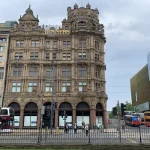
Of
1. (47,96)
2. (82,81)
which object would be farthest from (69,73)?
(47,96)

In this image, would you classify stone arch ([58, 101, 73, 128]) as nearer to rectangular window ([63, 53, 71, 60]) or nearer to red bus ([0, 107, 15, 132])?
rectangular window ([63, 53, 71, 60])

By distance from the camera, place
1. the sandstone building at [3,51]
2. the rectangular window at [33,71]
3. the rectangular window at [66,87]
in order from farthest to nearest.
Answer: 1. the rectangular window at [33,71]
2. the sandstone building at [3,51]
3. the rectangular window at [66,87]

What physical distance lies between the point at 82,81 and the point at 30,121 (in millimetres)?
15135

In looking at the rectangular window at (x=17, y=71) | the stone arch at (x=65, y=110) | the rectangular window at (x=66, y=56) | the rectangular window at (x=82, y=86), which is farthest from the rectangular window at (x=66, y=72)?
the rectangular window at (x=17, y=71)

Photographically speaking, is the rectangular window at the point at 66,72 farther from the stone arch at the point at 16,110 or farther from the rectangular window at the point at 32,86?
the stone arch at the point at 16,110

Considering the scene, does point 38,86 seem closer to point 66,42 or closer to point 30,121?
point 30,121

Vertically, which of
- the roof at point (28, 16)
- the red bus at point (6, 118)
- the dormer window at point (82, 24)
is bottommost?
the red bus at point (6, 118)

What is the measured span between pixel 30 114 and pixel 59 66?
1314cm

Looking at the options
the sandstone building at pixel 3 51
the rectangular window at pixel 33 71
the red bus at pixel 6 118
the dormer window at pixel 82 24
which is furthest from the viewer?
the dormer window at pixel 82 24

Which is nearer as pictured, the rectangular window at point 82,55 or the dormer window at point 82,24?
the rectangular window at point 82,55

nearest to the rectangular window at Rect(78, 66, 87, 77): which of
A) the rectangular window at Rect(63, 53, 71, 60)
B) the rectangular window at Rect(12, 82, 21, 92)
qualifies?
the rectangular window at Rect(63, 53, 71, 60)

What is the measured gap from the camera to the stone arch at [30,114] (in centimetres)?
5050

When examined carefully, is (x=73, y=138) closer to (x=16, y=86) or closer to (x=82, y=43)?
(x=16, y=86)

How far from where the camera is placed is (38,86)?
51812mm
